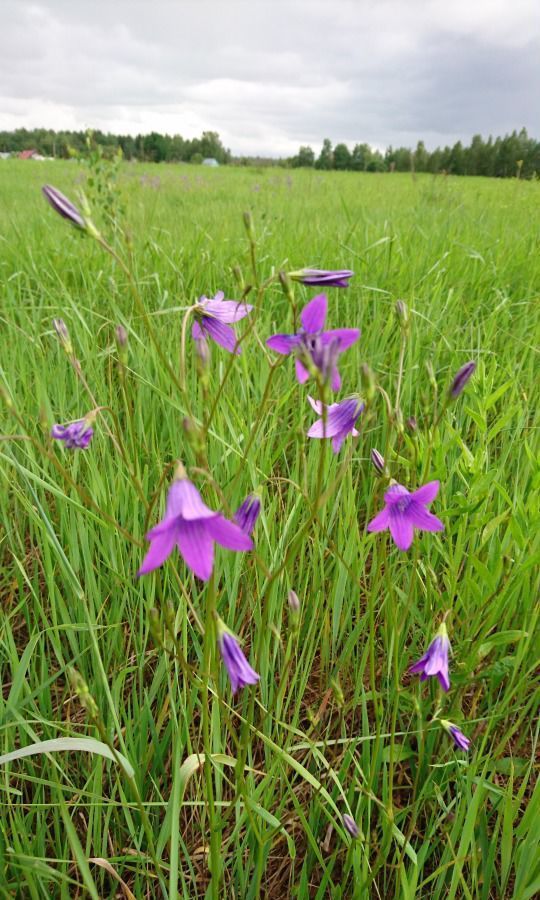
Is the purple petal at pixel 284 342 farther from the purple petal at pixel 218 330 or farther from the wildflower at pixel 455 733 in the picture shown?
the wildflower at pixel 455 733

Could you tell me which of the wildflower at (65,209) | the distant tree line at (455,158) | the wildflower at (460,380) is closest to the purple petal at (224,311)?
the wildflower at (65,209)

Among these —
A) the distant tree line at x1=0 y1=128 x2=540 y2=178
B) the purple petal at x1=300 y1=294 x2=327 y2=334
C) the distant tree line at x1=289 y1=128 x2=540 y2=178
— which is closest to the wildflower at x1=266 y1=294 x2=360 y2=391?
the purple petal at x1=300 y1=294 x2=327 y2=334

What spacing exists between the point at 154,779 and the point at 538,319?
8.87 ft

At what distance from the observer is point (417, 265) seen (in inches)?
135

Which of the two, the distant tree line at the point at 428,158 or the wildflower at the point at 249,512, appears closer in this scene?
the wildflower at the point at 249,512

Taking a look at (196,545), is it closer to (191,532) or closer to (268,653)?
(191,532)

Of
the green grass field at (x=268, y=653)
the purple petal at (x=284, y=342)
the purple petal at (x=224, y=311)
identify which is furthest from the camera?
the purple petal at (x=224, y=311)

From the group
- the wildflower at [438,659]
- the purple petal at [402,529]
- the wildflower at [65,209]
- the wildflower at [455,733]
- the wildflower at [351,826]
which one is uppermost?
the wildflower at [65,209]

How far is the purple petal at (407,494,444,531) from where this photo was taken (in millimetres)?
1072

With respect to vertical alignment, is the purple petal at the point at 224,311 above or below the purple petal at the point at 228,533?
above

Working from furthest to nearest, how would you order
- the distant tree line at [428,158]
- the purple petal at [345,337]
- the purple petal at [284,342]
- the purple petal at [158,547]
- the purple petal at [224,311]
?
the distant tree line at [428,158]
the purple petal at [224,311]
the purple petal at [284,342]
the purple petal at [345,337]
the purple petal at [158,547]

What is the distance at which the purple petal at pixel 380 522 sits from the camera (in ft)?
3.49

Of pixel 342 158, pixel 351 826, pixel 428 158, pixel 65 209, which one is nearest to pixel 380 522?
pixel 351 826

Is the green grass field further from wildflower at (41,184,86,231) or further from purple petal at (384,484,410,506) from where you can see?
wildflower at (41,184,86,231)
